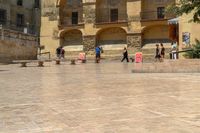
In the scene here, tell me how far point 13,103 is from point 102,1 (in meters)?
39.8

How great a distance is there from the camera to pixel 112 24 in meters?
43.6

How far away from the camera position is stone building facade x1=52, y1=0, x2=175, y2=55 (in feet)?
138

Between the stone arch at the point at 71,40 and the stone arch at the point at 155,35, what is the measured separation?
7.77 m

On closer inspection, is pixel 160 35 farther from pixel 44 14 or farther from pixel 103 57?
pixel 44 14

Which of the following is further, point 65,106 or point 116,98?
point 116,98

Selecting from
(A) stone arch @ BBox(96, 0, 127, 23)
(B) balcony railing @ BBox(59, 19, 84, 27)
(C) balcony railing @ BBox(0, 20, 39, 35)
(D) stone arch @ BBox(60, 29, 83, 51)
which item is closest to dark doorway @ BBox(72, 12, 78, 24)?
(B) balcony railing @ BBox(59, 19, 84, 27)

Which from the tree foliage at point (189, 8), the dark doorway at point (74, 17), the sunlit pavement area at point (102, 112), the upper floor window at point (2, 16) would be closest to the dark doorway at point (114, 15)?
the dark doorway at point (74, 17)

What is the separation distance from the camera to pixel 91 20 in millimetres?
44469

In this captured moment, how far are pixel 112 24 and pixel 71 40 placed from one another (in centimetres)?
593

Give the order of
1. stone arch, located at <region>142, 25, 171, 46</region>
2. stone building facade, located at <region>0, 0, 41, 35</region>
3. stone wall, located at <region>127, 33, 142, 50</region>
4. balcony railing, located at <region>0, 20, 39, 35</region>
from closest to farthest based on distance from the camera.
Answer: stone arch, located at <region>142, 25, 171, 46</region> < stone wall, located at <region>127, 33, 142, 50</region> < balcony railing, located at <region>0, 20, 39, 35</region> < stone building facade, located at <region>0, 0, 41, 35</region>

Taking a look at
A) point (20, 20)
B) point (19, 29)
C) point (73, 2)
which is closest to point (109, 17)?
point (73, 2)

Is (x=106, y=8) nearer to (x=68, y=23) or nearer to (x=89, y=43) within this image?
(x=89, y=43)

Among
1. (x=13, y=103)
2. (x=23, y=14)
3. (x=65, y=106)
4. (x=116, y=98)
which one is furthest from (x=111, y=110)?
(x=23, y=14)

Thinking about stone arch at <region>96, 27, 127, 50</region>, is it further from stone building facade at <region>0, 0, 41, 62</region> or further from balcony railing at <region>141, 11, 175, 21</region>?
stone building facade at <region>0, 0, 41, 62</region>
